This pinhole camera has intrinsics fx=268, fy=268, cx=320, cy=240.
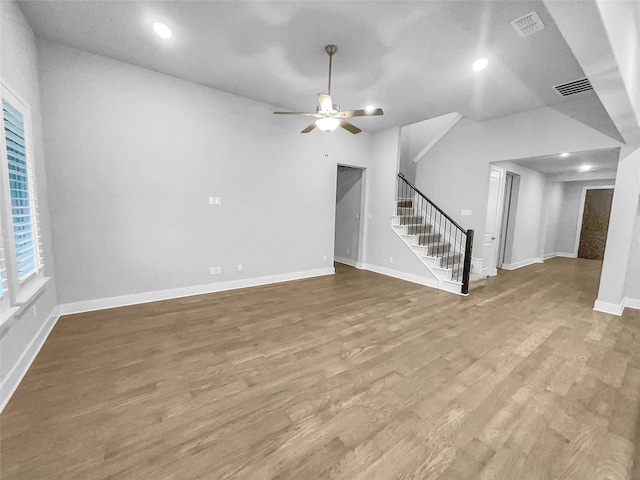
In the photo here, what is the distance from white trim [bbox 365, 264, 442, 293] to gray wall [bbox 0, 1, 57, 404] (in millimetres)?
5542

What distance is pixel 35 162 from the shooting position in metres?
2.87

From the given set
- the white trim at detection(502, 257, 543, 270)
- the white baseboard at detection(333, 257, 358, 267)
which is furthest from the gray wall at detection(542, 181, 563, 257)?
the white baseboard at detection(333, 257, 358, 267)

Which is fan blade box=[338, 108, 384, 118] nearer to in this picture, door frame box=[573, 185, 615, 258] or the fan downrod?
the fan downrod

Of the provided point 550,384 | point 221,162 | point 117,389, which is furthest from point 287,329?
point 221,162

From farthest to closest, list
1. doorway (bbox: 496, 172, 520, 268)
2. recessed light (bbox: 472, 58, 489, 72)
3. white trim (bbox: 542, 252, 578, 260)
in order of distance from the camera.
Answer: white trim (bbox: 542, 252, 578, 260), doorway (bbox: 496, 172, 520, 268), recessed light (bbox: 472, 58, 489, 72)

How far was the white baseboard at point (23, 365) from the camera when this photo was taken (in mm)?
1955

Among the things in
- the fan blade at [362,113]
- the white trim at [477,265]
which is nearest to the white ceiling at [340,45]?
the fan blade at [362,113]

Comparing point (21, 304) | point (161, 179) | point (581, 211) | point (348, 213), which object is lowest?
point (21, 304)

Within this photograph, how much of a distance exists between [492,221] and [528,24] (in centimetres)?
460

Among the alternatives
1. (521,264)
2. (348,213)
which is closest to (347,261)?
(348,213)

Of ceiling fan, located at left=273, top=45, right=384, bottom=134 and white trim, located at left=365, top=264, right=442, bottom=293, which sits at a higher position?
ceiling fan, located at left=273, top=45, right=384, bottom=134

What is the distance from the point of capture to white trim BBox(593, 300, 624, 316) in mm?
4105

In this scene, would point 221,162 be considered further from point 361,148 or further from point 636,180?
point 636,180

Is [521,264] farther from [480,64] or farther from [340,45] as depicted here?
[340,45]
